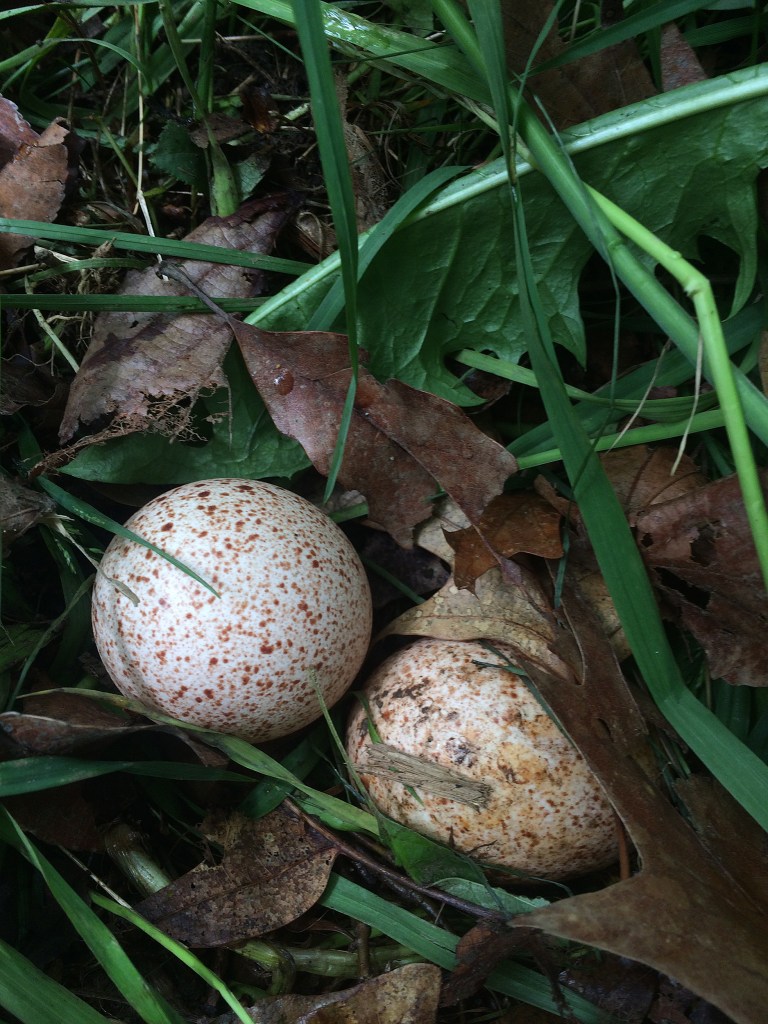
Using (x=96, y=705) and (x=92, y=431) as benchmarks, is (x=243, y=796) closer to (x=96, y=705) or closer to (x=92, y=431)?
(x=96, y=705)

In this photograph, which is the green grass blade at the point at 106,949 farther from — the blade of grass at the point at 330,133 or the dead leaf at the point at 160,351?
the blade of grass at the point at 330,133

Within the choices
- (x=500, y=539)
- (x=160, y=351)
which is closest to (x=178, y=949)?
(x=500, y=539)

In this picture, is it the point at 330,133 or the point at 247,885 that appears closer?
the point at 330,133

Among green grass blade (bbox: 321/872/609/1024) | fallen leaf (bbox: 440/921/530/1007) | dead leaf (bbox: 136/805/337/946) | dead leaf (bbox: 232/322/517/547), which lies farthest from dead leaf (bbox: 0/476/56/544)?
fallen leaf (bbox: 440/921/530/1007)

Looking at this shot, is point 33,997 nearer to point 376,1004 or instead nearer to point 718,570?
point 376,1004

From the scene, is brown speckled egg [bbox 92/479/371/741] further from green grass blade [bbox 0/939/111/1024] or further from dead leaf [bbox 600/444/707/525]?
dead leaf [bbox 600/444/707/525]

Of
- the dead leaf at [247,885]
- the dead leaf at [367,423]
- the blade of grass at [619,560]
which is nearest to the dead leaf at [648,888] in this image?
the blade of grass at [619,560]
